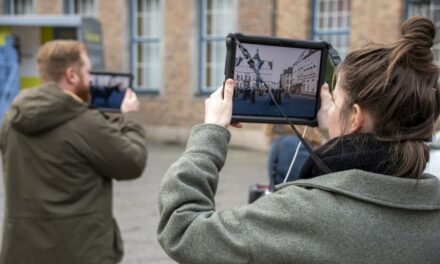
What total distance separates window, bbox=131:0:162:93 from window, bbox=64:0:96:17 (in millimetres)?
1314

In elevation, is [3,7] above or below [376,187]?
above

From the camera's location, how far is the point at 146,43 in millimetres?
15188

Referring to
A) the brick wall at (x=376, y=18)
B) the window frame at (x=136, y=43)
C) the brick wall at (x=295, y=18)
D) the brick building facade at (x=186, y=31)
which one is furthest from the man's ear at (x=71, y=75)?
the window frame at (x=136, y=43)

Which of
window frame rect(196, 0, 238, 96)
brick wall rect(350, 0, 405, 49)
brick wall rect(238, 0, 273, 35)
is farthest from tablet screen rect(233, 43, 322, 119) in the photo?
window frame rect(196, 0, 238, 96)

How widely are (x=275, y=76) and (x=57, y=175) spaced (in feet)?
5.83

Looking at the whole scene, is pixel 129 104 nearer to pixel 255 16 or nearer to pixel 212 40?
pixel 255 16

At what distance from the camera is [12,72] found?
14859 millimetres

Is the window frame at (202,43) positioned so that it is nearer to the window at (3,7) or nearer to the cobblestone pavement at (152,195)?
the cobblestone pavement at (152,195)

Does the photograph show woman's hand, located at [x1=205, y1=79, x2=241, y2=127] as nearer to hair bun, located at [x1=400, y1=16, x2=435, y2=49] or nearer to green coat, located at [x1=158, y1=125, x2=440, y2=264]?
green coat, located at [x1=158, y1=125, x2=440, y2=264]

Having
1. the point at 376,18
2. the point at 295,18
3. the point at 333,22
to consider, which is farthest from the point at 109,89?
the point at 333,22

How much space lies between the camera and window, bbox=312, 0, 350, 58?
40.7ft

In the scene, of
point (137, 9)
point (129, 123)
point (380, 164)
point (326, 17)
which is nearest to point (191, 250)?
point (380, 164)

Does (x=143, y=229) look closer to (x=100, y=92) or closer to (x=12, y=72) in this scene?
(x=100, y=92)

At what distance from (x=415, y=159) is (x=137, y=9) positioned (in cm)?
1431
